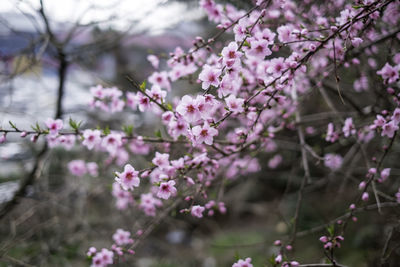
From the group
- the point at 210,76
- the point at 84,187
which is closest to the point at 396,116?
the point at 210,76

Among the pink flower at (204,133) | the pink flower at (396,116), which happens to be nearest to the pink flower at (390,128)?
the pink flower at (396,116)

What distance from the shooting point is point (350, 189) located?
5.25m

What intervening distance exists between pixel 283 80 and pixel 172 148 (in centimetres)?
117

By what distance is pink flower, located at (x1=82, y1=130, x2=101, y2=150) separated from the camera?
1882 millimetres

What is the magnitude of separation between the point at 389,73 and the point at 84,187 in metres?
3.74

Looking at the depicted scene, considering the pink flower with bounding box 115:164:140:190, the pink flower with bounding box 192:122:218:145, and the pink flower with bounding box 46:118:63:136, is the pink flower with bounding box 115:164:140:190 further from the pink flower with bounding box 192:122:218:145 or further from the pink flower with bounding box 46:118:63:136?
the pink flower with bounding box 46:118:63:136

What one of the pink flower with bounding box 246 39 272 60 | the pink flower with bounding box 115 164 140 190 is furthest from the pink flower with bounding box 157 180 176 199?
the pink flower with bounding box 246 39 272 60

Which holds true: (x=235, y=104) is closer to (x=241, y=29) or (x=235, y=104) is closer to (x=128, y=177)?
(x=241, y=29)

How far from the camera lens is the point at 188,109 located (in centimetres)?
142

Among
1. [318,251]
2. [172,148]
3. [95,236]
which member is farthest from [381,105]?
[95,236]

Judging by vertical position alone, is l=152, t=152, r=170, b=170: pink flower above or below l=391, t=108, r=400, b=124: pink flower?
below

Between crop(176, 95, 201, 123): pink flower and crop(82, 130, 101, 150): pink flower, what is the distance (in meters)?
0.75

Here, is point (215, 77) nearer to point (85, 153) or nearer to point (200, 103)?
point (200, 103)

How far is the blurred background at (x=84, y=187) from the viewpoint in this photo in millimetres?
2965
